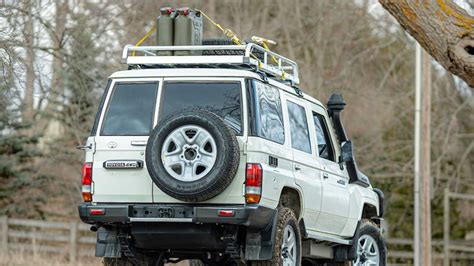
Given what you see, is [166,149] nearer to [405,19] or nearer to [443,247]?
[405,19]

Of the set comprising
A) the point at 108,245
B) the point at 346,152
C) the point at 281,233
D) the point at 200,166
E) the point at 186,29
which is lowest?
the point at 108,245

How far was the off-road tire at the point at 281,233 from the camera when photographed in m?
11.2

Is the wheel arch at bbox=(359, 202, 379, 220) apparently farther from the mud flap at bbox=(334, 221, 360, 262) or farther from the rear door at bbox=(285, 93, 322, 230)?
the rear door at bbox=(285, 93, 322, 230)

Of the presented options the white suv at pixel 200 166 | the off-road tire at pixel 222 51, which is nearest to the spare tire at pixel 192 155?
the white suv at pixel 200 166

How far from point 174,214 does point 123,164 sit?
735 millimetres

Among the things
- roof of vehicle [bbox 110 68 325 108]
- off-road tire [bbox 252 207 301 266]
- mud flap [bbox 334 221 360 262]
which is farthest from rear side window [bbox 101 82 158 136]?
mud flap [bbox 334 221 360 262]

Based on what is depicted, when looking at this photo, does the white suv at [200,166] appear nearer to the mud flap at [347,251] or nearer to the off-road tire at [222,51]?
the off-road tire at [222,51]

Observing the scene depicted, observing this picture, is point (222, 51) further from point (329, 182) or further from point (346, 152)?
point (346, 152)

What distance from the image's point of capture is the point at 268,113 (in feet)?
37.8

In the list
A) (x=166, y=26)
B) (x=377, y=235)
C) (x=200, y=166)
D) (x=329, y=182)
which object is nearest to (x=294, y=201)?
(x=329, y=182)

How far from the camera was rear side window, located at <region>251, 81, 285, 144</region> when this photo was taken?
36.8 feet

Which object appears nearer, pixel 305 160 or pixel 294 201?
pixel 294 201

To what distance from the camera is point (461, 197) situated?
32.5 meters

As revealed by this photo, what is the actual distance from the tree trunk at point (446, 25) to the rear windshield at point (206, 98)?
231cm
